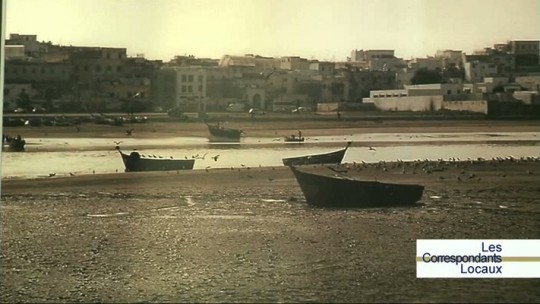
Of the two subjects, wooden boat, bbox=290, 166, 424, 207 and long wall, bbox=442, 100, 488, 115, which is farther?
long wall, bbox=442, 100, 488, 115

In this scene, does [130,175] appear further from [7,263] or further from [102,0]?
[102,0]

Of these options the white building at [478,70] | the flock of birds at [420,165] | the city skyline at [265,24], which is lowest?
the flock of birds at [420,165]

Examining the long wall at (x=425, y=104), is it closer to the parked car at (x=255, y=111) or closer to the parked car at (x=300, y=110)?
the parked car at (x=300, y=110)

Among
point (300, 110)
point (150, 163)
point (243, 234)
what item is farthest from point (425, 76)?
point (150, 163)

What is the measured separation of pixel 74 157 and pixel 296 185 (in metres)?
0.87

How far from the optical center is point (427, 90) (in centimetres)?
241

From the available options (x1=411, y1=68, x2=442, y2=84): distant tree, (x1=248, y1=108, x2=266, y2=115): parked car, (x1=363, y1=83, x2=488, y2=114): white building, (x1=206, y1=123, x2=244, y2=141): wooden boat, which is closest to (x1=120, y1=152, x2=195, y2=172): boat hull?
(x1=206, y1=123, x2=244, y2=141): wooden boat

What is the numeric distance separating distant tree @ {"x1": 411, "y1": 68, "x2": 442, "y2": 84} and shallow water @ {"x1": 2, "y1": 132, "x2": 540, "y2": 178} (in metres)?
0.23

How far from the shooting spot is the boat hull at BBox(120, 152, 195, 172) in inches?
92.1

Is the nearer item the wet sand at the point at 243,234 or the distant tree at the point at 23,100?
the wet sand at the point at 243,234

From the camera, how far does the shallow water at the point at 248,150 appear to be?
235cm

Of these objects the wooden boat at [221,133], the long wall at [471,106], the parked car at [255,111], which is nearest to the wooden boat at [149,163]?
the wooden boat at [221,133]

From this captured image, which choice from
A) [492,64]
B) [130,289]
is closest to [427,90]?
[492,64]

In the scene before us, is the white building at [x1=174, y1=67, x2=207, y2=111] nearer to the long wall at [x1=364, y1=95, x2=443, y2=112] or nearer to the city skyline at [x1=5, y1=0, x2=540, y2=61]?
the city skyline at [x1=5, y1=0, x2=540, y2=61]
